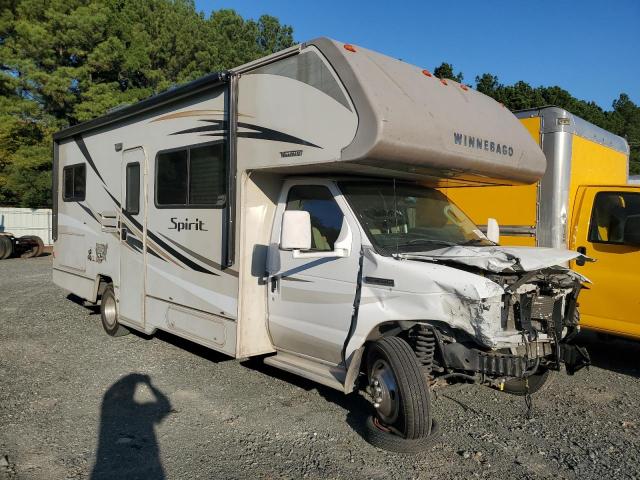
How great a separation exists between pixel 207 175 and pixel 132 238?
1883 mm

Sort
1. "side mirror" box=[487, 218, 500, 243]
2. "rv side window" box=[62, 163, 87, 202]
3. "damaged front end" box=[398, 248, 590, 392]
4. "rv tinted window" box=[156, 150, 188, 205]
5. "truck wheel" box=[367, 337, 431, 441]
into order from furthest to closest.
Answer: "rv side window" box=[62, 163, 87, 202]
"rv tinted window" box=[156, 150, 188, 205]
"side mirror" box=[487, 218, 500, 243]
"truck wheel" box=[367, 337, 431, 441]
"damaged front end" box=[398, 248, 590, 392]

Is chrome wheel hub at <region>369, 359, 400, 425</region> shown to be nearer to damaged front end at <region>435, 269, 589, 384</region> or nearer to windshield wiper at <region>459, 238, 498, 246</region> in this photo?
damaged front end at <region>435, 269, 589, 384</region>

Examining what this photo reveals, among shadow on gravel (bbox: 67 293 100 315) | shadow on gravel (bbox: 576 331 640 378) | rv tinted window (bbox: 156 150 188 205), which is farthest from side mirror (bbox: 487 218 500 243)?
shadow on gravel (bbox: 67 293 100 315)

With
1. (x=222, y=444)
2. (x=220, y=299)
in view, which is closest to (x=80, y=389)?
(x=220, y=299)

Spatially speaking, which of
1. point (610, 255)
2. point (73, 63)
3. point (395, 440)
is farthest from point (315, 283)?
point (73, 63)

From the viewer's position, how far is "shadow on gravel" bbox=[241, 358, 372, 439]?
4.85m

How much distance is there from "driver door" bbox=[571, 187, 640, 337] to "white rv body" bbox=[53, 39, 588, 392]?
3.40 ft

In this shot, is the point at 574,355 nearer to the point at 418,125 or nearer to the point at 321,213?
the point at 418,125

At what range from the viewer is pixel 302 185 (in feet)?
17.1

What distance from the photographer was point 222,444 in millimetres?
4367

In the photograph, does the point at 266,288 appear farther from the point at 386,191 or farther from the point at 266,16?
the point at 266,16

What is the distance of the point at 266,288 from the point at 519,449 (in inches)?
103

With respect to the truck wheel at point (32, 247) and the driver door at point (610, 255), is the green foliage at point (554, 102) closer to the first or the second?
the driver door at point (610, 255)

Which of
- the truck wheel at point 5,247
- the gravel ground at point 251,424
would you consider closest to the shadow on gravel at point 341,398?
the gravel ground at point 251,424
